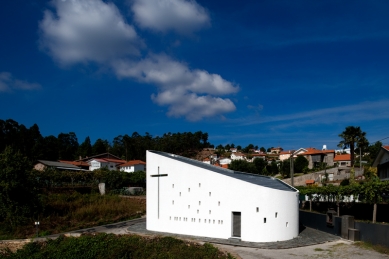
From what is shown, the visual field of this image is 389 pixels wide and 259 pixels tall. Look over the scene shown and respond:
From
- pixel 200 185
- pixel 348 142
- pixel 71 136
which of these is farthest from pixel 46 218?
pixel 71 136

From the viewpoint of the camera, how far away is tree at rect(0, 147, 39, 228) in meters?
24.3

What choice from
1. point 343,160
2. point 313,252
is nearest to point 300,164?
point 343,160

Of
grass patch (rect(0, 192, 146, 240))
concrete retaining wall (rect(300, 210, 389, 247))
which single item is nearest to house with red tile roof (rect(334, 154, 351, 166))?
grass patch (rect(0, 192, 146, 240))

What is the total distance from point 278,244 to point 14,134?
62675 millimetres

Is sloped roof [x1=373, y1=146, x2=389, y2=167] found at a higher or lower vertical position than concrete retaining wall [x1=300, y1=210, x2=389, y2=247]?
higher

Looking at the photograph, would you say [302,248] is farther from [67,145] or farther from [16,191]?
[67,145]

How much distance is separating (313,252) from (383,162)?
17814 mm

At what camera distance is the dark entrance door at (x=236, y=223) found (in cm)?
1959

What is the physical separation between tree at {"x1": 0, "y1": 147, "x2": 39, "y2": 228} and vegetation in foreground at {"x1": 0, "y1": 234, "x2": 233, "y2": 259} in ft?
19.5

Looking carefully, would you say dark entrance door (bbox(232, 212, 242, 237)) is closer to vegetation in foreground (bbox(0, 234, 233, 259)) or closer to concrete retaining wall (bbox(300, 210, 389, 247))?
vegetation in foreground (bbox(0, 234, 233, 259))

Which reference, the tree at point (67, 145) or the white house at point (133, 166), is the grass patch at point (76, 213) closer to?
the white house at point (133, 166)

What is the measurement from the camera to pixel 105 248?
18281 millimetres

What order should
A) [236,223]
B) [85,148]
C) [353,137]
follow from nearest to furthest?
[236,223] → [353,137] → [85,148]

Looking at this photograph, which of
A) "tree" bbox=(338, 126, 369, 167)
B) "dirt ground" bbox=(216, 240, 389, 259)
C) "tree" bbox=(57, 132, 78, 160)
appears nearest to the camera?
"dirt ground" bbox=(216, 240, 389, 259)
